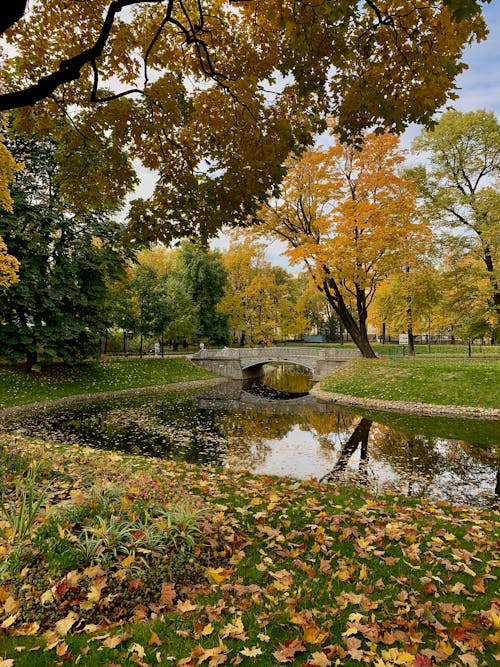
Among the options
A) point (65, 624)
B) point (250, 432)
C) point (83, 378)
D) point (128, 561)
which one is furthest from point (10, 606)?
point (83, 378)

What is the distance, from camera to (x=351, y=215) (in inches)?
854

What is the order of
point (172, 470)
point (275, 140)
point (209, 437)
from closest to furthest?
point (275, 140), point (172, 470), point (209, 437)

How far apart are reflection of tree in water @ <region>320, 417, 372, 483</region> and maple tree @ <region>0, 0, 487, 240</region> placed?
701 centimetres

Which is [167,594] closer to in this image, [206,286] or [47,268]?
[47,268]

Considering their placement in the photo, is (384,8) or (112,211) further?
(112,211)

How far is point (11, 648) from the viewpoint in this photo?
264cm

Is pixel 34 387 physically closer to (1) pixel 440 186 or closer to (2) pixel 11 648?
(2) pixel 11 648

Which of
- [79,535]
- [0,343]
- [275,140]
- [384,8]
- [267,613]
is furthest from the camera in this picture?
[0,343]

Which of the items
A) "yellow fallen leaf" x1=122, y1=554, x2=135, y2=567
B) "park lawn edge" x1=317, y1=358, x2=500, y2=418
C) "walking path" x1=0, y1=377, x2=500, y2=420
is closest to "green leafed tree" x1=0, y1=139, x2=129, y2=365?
"walking path" x1=0, y1=377, x2=500, y2=420

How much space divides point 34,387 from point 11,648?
20155 millimetres

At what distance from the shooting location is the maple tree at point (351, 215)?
843 inches

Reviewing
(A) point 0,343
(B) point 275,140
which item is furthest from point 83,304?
(B) point 275,140

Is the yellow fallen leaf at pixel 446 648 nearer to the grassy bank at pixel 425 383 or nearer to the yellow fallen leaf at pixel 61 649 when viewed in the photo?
the yellow fallen leaf at pixel 61 649

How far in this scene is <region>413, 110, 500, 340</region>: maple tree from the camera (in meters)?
21.8
